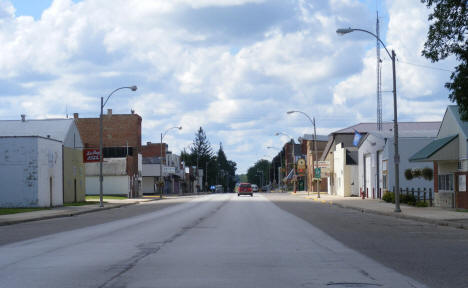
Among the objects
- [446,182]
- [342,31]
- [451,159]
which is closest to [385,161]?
[446,182]

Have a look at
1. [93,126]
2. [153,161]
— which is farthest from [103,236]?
[153,161]

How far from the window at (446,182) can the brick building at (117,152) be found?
A: 4564cm

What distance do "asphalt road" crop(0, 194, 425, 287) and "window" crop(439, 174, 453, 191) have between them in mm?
20608

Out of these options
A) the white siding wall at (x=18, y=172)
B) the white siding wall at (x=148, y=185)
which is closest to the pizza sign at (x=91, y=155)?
the white siding wall at (x=18, y=172)

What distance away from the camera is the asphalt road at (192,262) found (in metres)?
9.76

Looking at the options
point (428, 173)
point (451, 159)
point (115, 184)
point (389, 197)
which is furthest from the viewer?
point (115, 184)

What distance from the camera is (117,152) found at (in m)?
89.8

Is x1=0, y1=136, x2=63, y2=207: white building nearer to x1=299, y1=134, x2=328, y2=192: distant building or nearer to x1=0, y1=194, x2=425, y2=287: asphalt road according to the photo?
x1=0, y1=194, x2=425, y2=287: asphalt road

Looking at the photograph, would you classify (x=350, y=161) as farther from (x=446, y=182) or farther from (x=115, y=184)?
(x=446, y=182)

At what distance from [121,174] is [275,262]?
65.7 m

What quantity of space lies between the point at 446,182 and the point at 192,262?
96.0 feet

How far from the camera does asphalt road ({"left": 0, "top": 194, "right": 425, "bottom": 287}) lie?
32.0ft

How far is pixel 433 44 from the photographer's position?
2556cm

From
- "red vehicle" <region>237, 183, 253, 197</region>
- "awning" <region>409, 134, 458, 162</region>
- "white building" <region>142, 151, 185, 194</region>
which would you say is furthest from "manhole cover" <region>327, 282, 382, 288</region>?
"white building" <region>142, 151, 185, 194</region>
